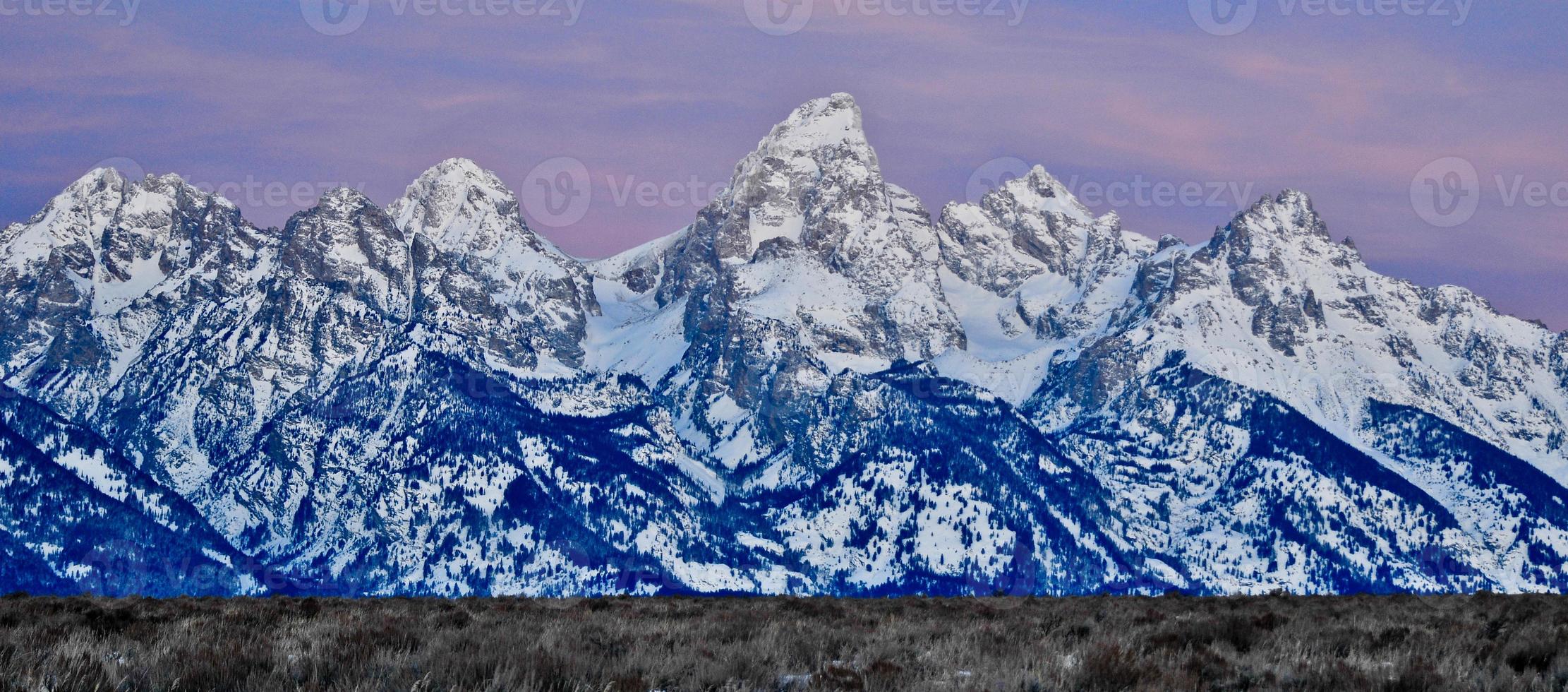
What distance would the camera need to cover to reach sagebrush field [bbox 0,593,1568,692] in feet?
46.0

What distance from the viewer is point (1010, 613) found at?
3178cm

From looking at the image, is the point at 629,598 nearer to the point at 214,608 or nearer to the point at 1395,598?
the point at 214,608

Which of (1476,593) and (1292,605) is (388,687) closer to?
(1292,605)

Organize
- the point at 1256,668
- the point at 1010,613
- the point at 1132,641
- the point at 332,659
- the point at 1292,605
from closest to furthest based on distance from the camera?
the point at 332,659 < the point at 1256,668 < the point at 1132,641 < the point at 1010,613 < the point at 1292,605

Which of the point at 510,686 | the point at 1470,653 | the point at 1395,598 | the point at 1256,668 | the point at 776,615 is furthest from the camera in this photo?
the point at 1395,598

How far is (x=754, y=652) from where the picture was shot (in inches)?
698

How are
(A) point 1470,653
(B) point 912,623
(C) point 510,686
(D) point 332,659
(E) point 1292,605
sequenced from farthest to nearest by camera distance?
(E) point 1292,605 → (B) point 912,623 → (A) point 1470,653 → (D) point 332,659 → (C) point 510,686

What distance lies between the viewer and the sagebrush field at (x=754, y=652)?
46.0ft

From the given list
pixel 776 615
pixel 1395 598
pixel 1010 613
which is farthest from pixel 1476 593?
pixel 776 615

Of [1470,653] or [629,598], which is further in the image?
[629,598]

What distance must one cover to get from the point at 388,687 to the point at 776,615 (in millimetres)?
16449

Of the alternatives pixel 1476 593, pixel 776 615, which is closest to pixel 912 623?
pixel 776 615

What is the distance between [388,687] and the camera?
1321 centimetres

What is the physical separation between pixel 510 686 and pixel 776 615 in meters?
16.4
